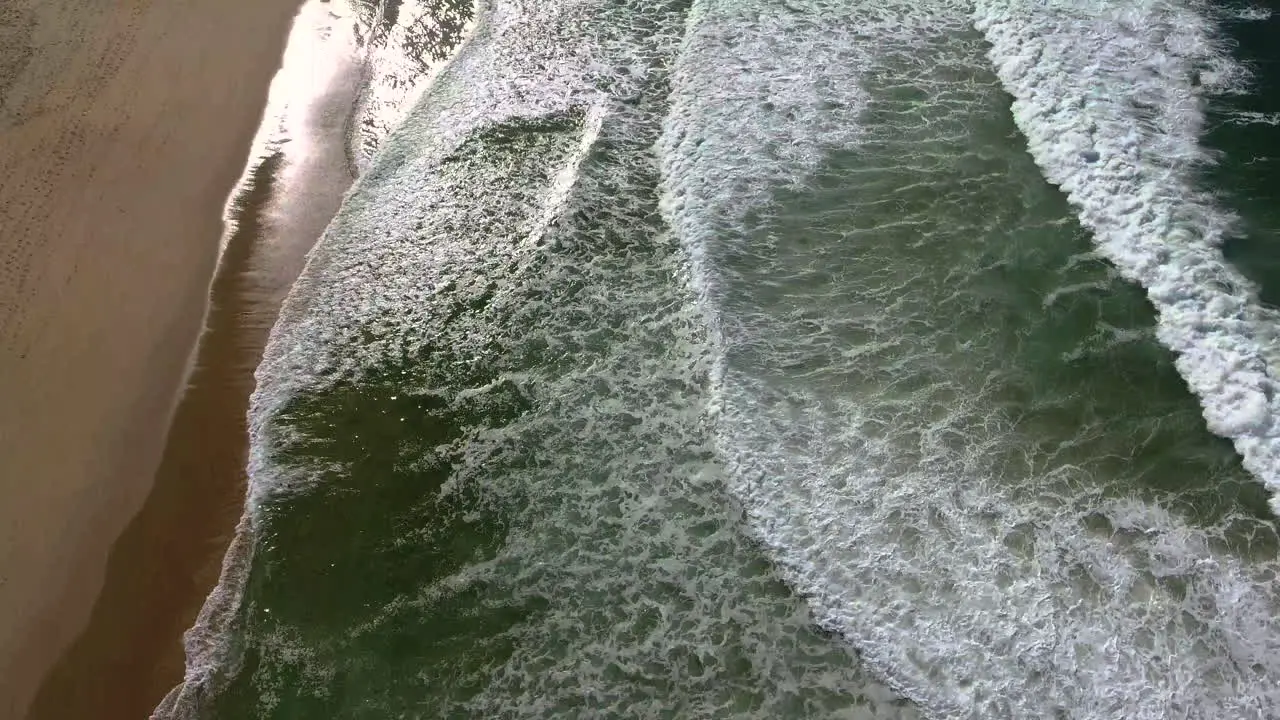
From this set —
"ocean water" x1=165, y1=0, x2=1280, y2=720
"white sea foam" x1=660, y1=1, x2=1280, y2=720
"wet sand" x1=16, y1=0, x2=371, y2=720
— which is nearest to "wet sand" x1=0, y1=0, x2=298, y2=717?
"wet sand" x1=16, y1=0, x2=371, y2=720

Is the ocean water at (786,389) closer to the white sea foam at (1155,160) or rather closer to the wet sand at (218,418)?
the white sea foam at (1155,160)

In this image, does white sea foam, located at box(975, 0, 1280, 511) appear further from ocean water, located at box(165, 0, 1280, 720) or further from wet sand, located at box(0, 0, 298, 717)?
wet sand, located at box(0, 0, 298, 717)

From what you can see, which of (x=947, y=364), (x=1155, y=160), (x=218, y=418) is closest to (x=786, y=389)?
(x=947, y=364)

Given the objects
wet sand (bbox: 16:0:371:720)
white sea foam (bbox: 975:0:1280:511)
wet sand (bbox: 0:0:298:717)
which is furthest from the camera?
white sea foam (bbox: 975:0:1280:511)

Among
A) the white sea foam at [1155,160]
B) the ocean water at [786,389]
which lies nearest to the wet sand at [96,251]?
the ocean water at [786,389]

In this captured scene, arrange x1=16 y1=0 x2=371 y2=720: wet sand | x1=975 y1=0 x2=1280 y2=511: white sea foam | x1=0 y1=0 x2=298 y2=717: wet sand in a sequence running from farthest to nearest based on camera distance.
Result: x1=975 y1=0 x2=1280 y2=511: white sea foam → x1=0 y1=0 x2=298 y2=717: wet sand → x1=16 y1=0 x2=371 y2=720: wet sand

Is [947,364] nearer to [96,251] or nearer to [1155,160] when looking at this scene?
[1155,160]
